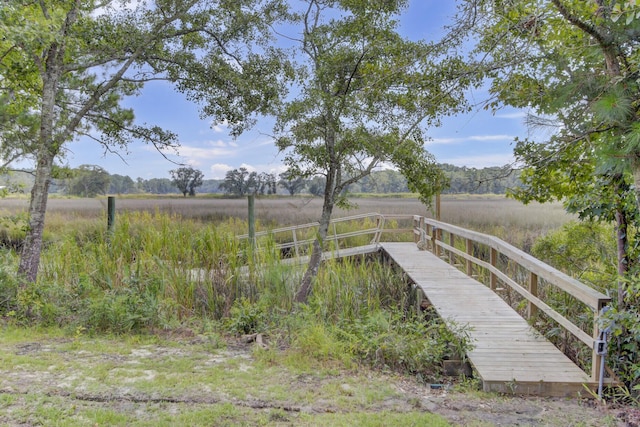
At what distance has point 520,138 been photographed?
3.81m

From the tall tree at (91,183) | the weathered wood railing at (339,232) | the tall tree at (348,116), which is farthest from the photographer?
the tall tree at (91,183)

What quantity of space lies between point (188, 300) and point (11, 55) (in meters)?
4.02

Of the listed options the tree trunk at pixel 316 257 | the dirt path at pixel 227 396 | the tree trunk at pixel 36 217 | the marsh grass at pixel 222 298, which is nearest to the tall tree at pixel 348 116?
the tree trunk at pixel 316 257

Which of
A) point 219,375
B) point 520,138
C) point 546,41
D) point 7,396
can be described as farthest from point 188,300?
point 546,41

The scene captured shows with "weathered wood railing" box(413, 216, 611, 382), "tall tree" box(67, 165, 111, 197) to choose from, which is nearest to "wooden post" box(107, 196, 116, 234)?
"tall tree" box(67, 165, 111, 197)

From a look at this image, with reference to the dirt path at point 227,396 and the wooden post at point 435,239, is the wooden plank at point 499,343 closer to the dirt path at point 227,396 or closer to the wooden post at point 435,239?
the dirt path at point 227,396

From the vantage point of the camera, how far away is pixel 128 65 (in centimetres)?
554

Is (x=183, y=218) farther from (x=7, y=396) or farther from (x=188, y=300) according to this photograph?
(x=7, y=396)

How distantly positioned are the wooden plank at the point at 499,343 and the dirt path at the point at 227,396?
129 millimetres

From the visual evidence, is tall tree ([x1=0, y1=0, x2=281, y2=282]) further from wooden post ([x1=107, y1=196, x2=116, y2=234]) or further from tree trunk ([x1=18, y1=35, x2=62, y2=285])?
wooden post ([x1=107, y1=196, x2=116, y2=234])

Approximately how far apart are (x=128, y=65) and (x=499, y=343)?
5.76 metres

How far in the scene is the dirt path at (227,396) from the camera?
8.53 ft

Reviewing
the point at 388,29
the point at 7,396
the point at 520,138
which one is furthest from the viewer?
the point at 388,29

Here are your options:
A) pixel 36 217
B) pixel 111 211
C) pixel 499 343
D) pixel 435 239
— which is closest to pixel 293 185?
pixel 435 239
